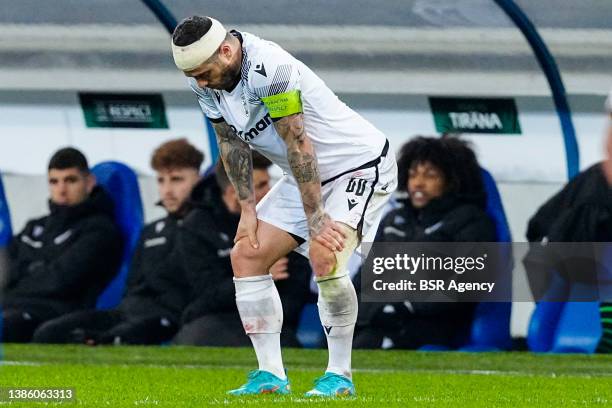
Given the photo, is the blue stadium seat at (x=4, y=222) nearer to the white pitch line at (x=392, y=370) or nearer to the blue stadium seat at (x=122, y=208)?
the blue stadium seat at (x=122, y=208)

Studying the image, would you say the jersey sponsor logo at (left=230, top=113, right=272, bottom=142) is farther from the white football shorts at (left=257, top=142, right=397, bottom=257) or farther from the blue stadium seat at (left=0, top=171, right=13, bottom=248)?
the blue stadium seat at (left=0, top=171, right=13, bottom=248)

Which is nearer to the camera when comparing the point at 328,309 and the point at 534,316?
A: the point at 328,309

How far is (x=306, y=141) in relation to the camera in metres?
7.43

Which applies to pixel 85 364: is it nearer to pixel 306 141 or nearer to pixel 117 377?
pixel 117 377

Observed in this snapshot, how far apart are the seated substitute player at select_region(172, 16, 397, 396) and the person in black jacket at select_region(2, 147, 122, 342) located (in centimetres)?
513

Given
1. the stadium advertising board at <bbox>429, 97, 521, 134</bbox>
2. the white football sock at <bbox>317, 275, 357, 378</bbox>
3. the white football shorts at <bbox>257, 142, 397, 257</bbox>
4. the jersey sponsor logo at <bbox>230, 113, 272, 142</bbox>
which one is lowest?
the white football sock at <bbox>317, 275, 357, 378</bbox>

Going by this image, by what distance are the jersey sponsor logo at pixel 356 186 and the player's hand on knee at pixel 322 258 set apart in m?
0.35

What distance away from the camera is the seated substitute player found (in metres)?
7.30

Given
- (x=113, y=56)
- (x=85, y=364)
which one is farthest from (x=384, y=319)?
(x=113, y=56)

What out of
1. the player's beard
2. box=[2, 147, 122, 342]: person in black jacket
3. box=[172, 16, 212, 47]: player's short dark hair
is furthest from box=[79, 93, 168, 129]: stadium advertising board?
box=[172, 16, 212, 47]: player's short dark hair

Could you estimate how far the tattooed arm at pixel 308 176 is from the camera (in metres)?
7.34

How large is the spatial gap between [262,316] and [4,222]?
6.15 meters

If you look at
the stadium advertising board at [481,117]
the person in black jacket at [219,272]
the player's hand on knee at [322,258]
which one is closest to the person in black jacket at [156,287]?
the person in black jacket at [219,272]

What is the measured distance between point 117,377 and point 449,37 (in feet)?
14.5
